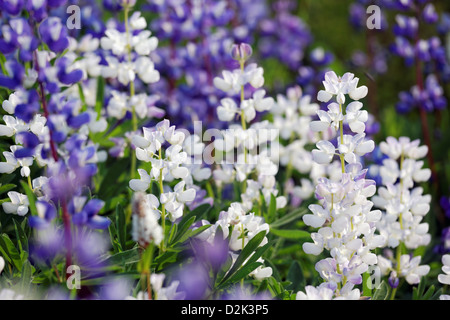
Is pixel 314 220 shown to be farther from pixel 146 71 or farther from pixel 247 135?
pixel 146 71

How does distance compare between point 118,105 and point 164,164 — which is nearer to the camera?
point 164,164

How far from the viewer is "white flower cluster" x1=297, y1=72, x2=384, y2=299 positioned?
44.4 inches

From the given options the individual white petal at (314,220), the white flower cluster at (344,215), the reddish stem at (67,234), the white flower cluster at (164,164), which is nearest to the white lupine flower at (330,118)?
the white flower cluster at (344,215)

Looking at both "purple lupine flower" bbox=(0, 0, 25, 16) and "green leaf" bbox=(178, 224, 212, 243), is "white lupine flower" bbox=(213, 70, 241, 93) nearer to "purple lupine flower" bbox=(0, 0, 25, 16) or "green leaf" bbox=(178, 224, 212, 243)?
"green leaf" bbox=(178, 224, 212, 243)

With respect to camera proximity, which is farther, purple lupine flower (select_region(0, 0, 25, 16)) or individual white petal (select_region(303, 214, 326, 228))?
purple lupine flower (select_region(0, 0, 25, 16))

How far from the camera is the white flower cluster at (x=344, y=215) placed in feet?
3.70

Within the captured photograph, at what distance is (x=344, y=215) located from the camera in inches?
44.9

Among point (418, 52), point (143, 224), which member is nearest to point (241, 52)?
point (143, 224)

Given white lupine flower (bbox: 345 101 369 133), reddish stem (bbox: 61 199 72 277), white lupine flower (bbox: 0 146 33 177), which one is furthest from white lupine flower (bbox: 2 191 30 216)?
white lupine flower (bbox: 345 101 369 133)

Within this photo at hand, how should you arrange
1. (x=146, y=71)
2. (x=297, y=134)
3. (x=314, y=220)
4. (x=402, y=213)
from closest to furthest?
(x=314, y=220)
(x=402, y=213)
(x=146, y=71)
(x=297, y=134)

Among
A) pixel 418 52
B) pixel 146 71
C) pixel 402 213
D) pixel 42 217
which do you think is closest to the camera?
pixel 42 217

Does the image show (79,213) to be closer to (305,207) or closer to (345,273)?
(345,273)

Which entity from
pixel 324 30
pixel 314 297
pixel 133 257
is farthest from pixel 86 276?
pixel 324 30

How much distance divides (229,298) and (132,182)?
335 millimetres
